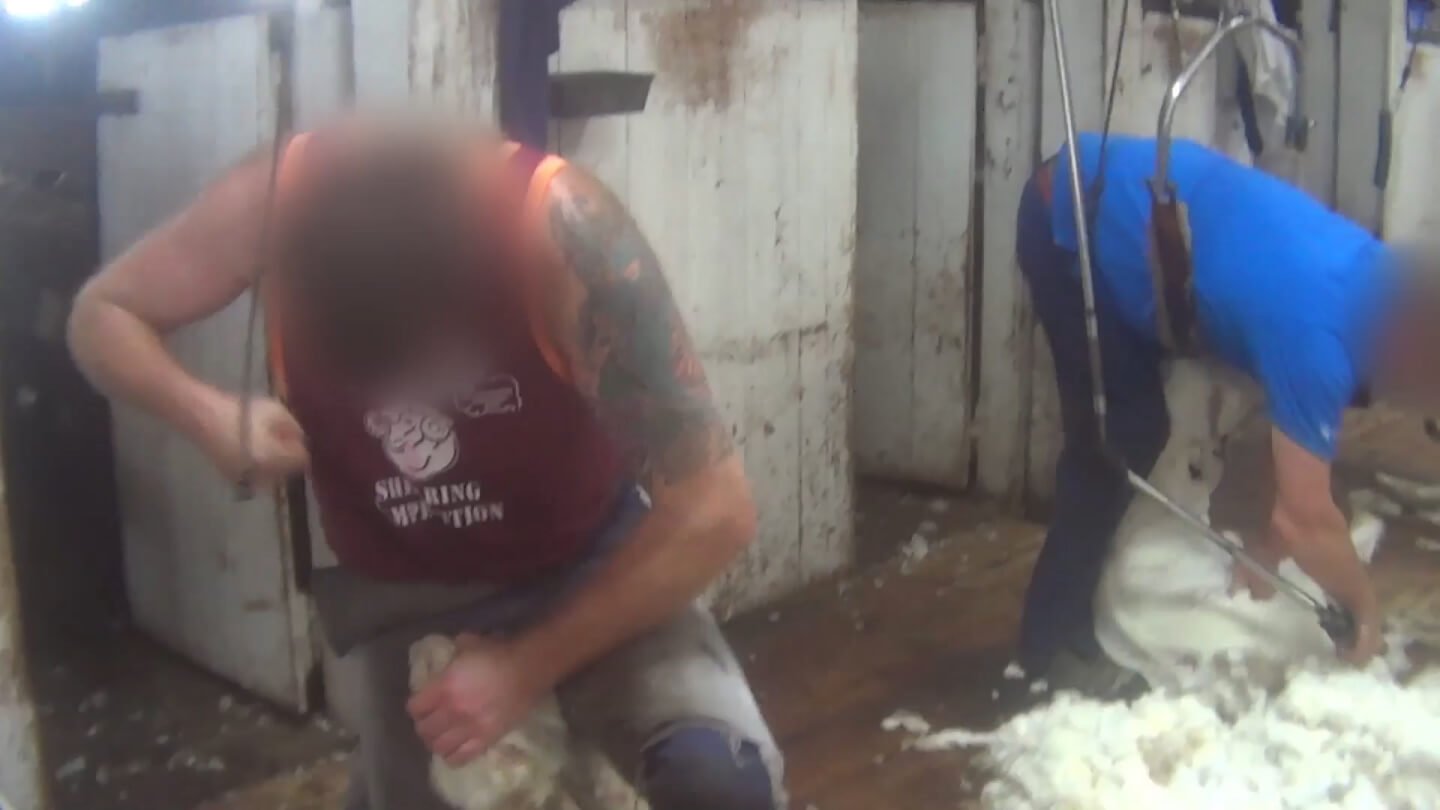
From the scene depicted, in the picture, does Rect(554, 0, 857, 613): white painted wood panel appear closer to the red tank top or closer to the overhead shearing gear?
the overhead shearing gear

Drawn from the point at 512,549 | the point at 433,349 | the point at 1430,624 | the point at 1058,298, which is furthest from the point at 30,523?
the point at 1430,624

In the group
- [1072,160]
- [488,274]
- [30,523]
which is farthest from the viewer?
[30,523]

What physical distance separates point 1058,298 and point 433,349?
1.05m

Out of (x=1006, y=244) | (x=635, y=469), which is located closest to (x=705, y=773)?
(x=635, y=469)

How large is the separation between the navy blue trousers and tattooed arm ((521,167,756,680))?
2.83ft

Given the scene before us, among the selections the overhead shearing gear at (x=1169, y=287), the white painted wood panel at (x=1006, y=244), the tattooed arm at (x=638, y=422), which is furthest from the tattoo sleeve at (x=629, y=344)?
the white painted wood panel at (x=1006, y=244)

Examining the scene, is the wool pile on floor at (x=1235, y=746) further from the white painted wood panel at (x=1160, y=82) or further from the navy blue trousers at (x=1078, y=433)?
the white painted wood panel at (x=1160, y=82)

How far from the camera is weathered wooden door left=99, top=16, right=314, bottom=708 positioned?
172cm

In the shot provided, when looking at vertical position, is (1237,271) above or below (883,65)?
below

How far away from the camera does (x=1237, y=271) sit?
163cm

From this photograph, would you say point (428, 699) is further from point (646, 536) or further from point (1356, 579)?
point (1356, 579)

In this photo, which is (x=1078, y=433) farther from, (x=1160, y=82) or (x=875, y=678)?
(x=1160, y=82)

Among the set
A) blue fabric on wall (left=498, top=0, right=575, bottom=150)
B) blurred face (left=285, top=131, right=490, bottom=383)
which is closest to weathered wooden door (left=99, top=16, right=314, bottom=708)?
blue fabric on wall (left=498, top=0, right=575, bottom=150)

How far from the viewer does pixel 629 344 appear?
106 cm
